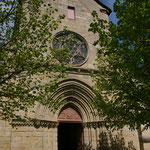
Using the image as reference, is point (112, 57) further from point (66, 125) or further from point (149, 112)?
point (66, 125)

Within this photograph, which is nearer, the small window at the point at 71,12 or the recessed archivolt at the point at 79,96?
the recessed archivolt at the point at 79,96

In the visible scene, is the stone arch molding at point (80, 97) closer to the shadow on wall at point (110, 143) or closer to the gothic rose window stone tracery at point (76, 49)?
the shadow on wall at point (110, 143)

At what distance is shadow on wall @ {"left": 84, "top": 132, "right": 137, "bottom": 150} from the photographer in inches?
353

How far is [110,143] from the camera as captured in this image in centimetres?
909

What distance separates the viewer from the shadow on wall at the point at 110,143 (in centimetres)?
898

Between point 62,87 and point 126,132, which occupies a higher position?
point 62,87

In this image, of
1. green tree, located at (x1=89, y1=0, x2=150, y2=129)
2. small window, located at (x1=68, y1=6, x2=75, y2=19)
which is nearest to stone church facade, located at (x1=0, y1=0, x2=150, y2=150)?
small window, located at (x1=68, y1=6, x2=75, y2=19)

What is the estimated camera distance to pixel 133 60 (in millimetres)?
5227

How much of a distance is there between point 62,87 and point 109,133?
3.44m

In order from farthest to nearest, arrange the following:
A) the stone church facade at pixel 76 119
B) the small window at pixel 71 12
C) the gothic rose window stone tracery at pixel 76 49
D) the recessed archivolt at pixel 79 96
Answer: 1. the small window at pixel 71 12
2. the gothic rose window stone tracery at pixel 76 49
3. the recessed archivolt at pixel 79 96
4. the stone church facade at pixel 76 119

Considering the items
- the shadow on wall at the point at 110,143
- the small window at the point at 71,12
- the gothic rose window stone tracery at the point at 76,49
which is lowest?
the shadow on wall at the point at 110,143

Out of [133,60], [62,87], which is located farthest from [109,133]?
[133,60]

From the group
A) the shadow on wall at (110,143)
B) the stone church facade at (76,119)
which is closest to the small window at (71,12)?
the stone church facade at (76,119)

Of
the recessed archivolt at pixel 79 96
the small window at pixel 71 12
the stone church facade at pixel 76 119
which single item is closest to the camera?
the stone church facade at pixel 76 119
